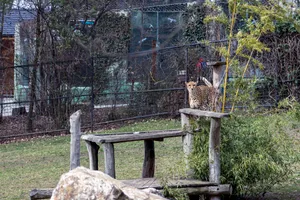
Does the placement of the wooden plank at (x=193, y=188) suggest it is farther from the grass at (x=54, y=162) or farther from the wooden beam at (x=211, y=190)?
the grass at (x=54, y=162)

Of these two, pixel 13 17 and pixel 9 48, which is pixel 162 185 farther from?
Result: pixel 13 17

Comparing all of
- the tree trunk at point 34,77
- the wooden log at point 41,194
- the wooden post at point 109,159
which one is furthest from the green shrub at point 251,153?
the tree trunk at point 34,77

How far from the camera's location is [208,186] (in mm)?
7895

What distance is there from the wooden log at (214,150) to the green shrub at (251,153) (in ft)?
0.32

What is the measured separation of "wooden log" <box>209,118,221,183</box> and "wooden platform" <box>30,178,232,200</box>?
0.50 feet

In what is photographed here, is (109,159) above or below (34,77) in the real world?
below

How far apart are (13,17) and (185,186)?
13.1 meters

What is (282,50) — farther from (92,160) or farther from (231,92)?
(92,160)

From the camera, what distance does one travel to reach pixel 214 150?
26.5ft

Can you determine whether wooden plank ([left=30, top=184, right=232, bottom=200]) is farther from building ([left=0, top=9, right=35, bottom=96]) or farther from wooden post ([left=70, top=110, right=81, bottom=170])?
building ([left=0, top=9, right=35, bottom=96])

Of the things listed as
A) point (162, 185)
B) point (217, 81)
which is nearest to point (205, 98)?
point (217, 81)

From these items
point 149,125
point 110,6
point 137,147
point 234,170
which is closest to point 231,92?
point 234,170

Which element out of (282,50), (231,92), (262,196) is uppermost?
(282,50)

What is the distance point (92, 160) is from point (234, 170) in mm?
1923
